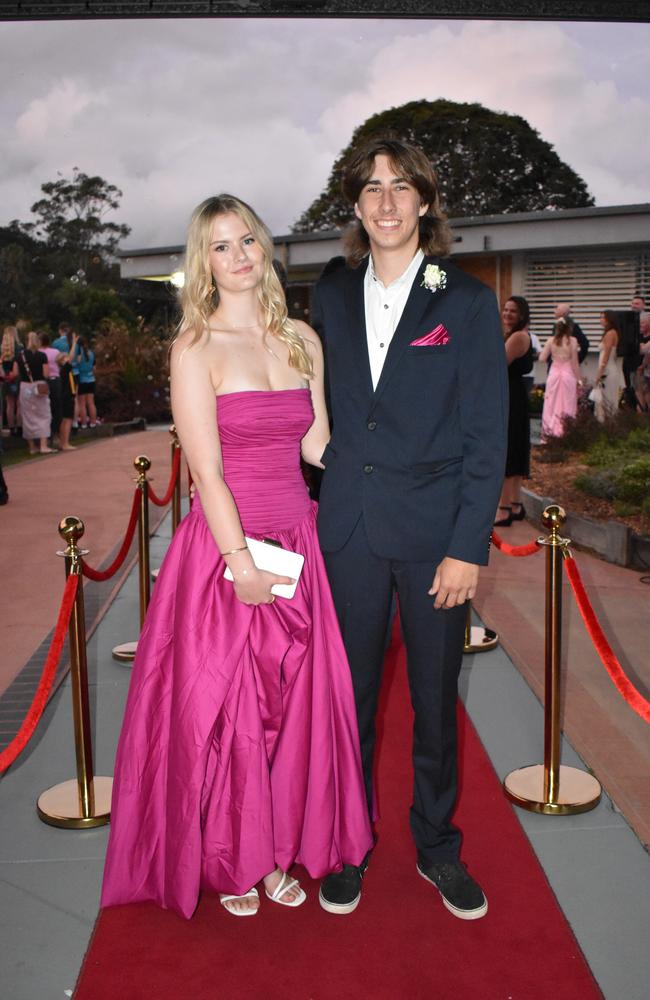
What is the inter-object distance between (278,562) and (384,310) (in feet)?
2.58

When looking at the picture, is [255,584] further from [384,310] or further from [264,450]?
[384,310]

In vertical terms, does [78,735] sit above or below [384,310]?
below

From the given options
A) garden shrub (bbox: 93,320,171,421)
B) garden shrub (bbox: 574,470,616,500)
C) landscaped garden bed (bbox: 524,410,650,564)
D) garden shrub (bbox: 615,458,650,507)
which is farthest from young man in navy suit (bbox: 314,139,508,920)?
garden shrub (bbox: 93,320,171,421)

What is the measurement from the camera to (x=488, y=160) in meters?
37.3

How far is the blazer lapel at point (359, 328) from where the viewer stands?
2703 millimetres

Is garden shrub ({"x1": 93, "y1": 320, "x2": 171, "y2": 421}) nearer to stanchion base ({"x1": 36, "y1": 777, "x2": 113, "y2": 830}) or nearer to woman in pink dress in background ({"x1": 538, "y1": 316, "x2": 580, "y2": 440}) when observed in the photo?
woman in pink dress in background ({"x1": 538, "y1": 316, "x2": 580, "y2": 440})

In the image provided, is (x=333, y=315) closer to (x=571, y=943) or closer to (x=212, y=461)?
(x=212, y=461)

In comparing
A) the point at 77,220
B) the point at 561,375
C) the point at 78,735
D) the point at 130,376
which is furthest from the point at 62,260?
the point at 78,735

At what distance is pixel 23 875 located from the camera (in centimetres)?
308

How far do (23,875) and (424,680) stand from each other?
1.46 meters

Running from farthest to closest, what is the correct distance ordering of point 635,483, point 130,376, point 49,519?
point 130,376
point 49,519
point 635,483

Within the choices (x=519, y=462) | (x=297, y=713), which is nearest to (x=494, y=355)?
(x=297, y=713)

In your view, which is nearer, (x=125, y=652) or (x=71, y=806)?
(x=71, y=806)

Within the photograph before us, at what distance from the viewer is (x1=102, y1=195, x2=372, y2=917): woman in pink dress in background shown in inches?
108
